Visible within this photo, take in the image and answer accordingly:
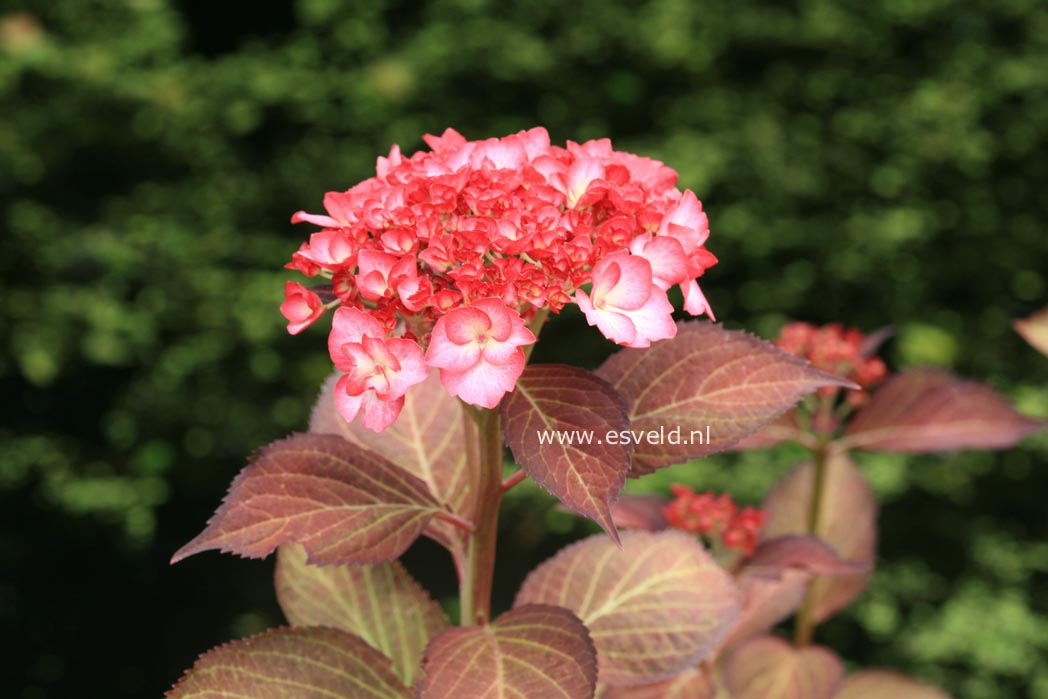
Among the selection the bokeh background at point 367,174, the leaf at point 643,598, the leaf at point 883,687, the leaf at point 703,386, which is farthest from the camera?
the bokeh background at point 367,174

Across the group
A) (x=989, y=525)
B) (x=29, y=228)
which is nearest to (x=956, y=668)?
(x=989, y=525)

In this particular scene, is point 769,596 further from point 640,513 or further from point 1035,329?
point 1035,329

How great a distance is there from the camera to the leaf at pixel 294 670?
0.63 metres

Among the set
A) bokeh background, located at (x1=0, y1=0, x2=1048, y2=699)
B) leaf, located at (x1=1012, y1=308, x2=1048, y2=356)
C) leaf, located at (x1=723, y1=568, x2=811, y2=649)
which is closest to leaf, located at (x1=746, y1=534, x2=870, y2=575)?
leaf, located at (x1=723, y1=568, x2=811, y2=649)

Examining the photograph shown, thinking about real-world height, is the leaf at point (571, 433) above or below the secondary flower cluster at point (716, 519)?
above

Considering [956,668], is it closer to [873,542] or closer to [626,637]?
[873,542]

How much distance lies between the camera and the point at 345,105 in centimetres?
255

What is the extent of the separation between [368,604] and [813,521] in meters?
0.46

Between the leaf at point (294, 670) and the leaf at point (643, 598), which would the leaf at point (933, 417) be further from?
the leaf at point (294, 670)

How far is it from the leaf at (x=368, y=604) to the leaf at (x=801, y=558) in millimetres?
272

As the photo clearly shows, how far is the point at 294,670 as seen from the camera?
2.19 feet

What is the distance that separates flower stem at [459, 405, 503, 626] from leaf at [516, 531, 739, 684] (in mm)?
67

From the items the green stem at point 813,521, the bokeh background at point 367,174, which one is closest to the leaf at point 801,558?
the green stem at point 813,521

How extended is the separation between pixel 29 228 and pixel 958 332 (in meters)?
2.13
